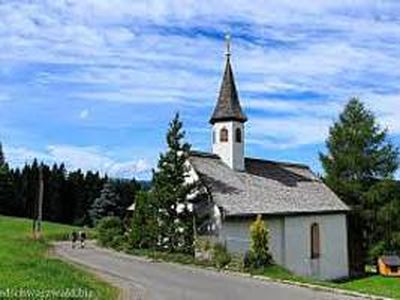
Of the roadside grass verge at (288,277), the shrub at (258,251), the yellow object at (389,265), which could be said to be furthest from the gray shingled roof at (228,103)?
the yellow object at (389,265)

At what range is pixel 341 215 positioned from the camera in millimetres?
47219

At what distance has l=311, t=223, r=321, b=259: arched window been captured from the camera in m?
43.9

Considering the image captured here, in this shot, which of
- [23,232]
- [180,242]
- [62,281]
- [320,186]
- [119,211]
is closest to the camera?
[62,281]

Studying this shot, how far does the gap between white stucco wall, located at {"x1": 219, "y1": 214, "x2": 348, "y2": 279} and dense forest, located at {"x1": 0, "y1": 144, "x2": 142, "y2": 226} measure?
136 feet

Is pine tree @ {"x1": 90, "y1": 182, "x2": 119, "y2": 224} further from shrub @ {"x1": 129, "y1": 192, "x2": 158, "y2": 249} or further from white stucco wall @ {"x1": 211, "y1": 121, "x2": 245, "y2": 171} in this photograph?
shrub @ {"x1": 129, "y1": 192, "x2": 158, "y2": 249}

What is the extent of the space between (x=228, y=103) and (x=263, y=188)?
5890mm

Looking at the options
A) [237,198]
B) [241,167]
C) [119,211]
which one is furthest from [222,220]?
[119,211]

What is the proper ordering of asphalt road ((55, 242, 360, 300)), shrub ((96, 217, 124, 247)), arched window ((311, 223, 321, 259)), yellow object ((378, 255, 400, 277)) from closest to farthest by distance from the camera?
asphalt road ((55, 242, 360, 300)), arched window ((311, 223, 321, 259)), shrub ((96, 217, 124, 247)), yellow object ((378, 255, 400, 277))

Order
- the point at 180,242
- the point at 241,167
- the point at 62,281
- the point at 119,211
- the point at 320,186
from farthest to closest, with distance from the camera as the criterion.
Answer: the point at 119,211 → the point at 320,186 → the point at 241,167 → the point at 180,242 → the point at 62,281

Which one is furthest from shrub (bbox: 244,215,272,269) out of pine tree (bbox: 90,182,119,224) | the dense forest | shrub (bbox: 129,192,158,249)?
the dense forest

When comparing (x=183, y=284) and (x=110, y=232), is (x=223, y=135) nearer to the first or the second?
(x=110, y=232)

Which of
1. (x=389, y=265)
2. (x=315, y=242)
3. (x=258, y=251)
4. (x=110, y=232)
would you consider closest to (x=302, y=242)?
(x=315, y=242)

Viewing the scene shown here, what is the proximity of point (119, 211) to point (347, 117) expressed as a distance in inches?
1312

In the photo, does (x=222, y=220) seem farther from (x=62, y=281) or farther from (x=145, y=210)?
(x=62, y=281)
